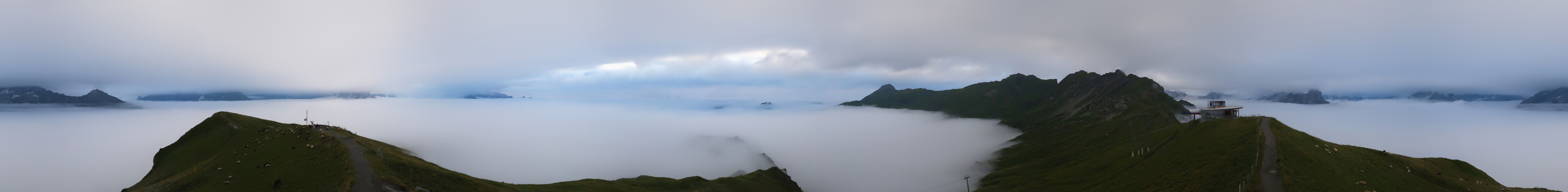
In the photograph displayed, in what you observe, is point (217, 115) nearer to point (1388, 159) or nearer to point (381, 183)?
point (381, 183)

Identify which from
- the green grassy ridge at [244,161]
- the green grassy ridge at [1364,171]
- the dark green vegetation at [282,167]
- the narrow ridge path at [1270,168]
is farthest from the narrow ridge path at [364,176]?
the green grassy ridge at [1364,171]

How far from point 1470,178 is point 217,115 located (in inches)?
9791

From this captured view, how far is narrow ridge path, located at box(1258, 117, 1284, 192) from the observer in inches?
2697

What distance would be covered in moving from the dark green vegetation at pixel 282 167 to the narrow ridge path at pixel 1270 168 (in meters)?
111

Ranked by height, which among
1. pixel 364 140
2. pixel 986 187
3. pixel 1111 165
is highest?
pixel 364 140

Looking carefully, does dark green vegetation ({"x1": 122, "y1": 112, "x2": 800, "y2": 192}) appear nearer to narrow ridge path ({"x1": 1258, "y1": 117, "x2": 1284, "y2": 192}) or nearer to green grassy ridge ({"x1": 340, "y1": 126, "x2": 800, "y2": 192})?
green grassy ridge ({"x1": 340, "y1": 126, "x2": 800, "y2": 192})

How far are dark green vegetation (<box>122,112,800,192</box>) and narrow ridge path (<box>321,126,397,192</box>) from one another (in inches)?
26.5

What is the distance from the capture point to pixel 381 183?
64625 millimetres

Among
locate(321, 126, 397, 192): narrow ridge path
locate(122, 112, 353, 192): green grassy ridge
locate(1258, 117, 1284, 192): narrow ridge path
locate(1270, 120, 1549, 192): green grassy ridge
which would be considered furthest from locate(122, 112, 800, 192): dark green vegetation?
locate(1270, 120, 1549, 192): green grassy ridge

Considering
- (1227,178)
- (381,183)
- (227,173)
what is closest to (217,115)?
(227,173)

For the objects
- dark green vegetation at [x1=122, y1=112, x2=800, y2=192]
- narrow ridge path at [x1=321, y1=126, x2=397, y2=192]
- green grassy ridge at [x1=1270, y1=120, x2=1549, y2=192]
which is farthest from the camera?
green grassy ridge at [x1=1270, y1=120, x2=1549, y2=192]

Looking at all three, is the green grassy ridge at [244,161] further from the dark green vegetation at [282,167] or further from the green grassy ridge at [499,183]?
the green grassy ridge at [499,183]

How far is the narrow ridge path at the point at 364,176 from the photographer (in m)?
62.8

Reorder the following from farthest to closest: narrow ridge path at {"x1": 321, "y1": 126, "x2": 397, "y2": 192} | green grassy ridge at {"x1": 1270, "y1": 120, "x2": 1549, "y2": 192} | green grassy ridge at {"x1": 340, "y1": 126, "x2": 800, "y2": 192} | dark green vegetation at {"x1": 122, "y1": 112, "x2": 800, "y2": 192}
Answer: green grassy ridge at {"x1": 340, "y1": 126, "x2": 800, "y2": 192}, green grassy ridge at {"x1": 1270, "y1": 120, "x2": 1549, "y2": 192}, dark green vegetation at {"x1": 122, "y1": 112, "x2": 800, "y2": 192}, narrow ridge path at {"x1": 321, "y1": 126, "x2": 397, "y2": 192}
